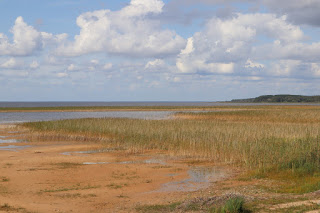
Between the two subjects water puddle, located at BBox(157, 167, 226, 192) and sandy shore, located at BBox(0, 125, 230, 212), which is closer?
sandy shore, located at BBox(0, 125, 230, 212)

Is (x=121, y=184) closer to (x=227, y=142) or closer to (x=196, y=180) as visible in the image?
(x=196, y=180)

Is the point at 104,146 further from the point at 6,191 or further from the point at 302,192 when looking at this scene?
the point at 302,192

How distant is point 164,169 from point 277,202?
28.5 ft

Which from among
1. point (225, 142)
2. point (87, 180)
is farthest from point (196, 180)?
point (225, 142)

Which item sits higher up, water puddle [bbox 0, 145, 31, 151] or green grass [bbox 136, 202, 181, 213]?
green grass [bbox 136, 202, 181, 213]

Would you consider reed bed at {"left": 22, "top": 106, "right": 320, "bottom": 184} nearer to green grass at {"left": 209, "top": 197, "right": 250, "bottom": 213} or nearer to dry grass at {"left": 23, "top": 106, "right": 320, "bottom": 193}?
dry grass at {"left": 23, "top": 106, "right": 320, "bottom": 193}

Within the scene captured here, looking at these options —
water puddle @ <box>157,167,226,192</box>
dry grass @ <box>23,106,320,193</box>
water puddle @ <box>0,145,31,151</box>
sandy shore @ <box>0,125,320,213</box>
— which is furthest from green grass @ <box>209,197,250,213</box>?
water puddle @ <box>0,145,31,151</box>

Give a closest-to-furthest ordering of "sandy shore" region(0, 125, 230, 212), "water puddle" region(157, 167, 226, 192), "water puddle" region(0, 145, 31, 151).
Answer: "sandy shore" region(0, 125, 230, 212), "water puddle" region(157, 167, 226, 192), "water puddle" region(0, 145, 31, 151)

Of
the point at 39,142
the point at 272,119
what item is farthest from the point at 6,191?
the point at 272,119

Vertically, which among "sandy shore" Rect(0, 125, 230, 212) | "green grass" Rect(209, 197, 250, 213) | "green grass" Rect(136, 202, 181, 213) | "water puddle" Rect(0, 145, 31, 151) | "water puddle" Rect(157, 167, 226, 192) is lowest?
"water puddle" Rect(157, 167, 226, 192)

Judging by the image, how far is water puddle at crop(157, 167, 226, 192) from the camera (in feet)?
47.6

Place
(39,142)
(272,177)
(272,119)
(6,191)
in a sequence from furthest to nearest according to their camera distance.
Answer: (272,119)
(39,142)
(272,177)
(6,191)

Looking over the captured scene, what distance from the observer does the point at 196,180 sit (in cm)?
1599

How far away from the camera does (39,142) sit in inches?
1232
